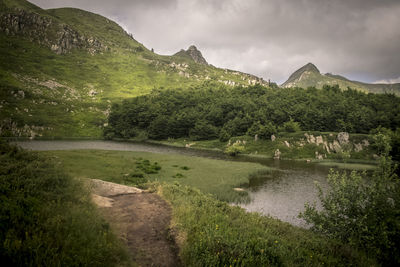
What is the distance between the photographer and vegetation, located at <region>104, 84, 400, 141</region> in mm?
116350

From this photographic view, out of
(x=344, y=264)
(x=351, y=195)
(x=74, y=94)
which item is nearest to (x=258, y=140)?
(x=351, y=195)

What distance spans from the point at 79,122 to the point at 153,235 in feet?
494

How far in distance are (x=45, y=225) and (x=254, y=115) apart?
133 m

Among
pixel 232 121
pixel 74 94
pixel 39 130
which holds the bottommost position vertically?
pixel 39 130

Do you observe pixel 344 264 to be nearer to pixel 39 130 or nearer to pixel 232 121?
pixel 232 121

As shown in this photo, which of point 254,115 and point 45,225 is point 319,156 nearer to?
point 254,115

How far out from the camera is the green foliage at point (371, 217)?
16.7 meters

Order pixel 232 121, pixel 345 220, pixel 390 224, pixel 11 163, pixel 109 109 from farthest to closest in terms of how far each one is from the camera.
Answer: pixel 109 109, pixel 232 121, pixel 345 220, pixel 390 224, pixel 11 163

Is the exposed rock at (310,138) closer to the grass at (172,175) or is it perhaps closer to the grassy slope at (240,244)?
the grass at (172,175)

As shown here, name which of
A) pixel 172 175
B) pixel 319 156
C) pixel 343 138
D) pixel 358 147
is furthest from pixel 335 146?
pixel 172 175

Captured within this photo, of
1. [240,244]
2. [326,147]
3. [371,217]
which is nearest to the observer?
[240,244]

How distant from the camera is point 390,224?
17438 mm

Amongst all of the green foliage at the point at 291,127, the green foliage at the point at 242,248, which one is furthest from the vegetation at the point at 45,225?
the green foliage at the point at 291,127

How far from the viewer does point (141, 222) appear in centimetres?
1630
